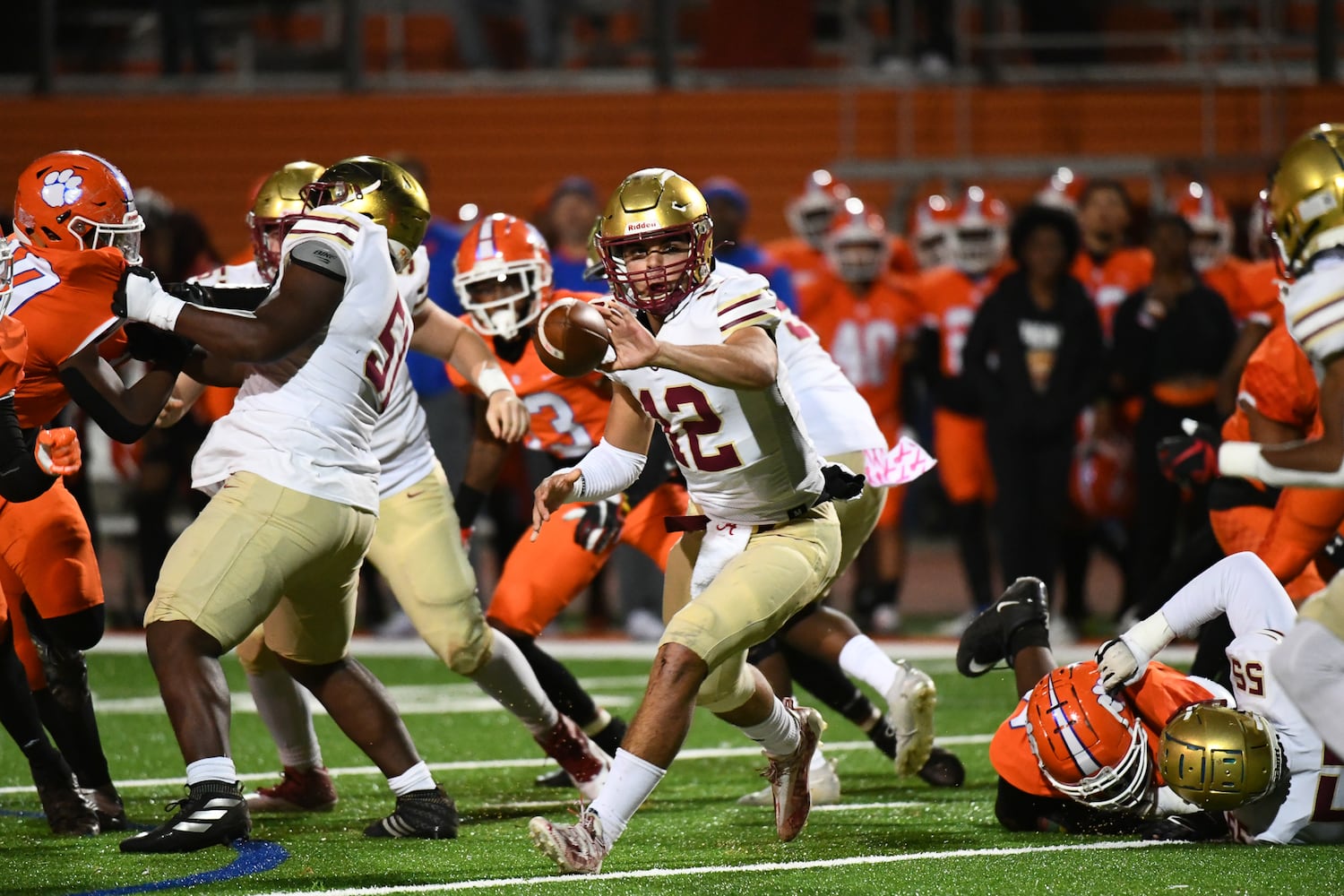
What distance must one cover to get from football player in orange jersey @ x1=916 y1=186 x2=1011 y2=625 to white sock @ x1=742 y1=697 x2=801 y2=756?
425 cm

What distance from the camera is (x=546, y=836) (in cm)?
412

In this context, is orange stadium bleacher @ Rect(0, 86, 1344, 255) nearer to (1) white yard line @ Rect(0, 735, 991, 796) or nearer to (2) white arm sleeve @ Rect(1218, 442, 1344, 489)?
(1) white yard line @ Rect(0, 735, 991, 796)

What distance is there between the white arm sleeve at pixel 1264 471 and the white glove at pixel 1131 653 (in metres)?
0.63

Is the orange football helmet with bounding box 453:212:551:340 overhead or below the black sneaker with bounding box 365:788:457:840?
overhead

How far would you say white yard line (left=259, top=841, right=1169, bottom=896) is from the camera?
405 centimetres

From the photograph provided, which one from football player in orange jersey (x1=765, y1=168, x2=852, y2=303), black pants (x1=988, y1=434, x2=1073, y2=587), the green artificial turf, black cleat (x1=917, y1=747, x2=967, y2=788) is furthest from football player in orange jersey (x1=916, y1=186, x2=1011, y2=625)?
black cleat (x1=917, y1=747, x2=967, y2=788)

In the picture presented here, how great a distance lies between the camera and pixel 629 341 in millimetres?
4133

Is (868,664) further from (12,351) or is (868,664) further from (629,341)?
(12,351)

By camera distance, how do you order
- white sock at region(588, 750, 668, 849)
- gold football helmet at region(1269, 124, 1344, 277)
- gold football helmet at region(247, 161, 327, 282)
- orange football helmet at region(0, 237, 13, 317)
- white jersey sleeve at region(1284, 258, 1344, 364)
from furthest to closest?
1. gold football helmet at region(247, 161, 327, 282)
2. orange football helmet at region(0, 237, 13, 317)
3. white sock at region(588, 750, 668, 849)
4. gold football helmet at region(1269, 124, 1344, 277)
5. white jersey sleeve at region(1284, 258, 1344, 364)

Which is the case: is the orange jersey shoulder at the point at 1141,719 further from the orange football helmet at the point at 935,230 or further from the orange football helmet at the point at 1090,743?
the orange football helmet at the point at 935,230

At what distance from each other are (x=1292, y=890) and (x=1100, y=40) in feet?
32.3

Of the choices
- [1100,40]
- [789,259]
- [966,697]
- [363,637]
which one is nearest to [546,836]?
[966,697]

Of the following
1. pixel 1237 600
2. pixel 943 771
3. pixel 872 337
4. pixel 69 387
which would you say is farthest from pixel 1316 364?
pixel 872 337

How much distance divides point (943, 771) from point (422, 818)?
164 cm
